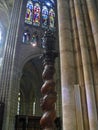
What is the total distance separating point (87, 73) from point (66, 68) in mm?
378

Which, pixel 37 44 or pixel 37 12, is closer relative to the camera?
pixel 37 44

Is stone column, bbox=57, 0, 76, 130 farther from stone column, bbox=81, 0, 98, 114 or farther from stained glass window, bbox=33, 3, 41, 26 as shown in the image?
stained glass window, bbox=33, 3, 41, 26

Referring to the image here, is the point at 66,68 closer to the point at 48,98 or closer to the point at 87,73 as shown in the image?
the point at 87,73

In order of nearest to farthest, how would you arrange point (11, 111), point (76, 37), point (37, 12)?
1. point (76, 37)
2. point (11, 111)
3. point (37, 12)

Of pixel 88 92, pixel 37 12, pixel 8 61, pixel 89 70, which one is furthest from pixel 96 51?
pixel 37 12

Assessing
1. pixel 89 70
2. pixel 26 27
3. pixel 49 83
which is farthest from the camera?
pixel 26 27

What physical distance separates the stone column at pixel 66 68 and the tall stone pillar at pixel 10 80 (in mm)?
7909

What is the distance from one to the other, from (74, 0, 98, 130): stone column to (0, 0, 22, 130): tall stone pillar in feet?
26.6

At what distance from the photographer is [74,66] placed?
3.57 metres

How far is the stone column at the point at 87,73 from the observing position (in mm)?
3013

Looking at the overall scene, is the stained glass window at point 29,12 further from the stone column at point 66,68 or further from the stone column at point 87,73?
the stone column at point 87,73

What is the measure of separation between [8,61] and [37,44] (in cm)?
328

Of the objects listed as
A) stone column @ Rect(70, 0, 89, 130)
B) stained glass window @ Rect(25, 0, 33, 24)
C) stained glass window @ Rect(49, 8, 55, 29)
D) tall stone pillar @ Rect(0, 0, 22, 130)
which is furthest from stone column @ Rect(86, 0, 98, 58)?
stained glass window @ Rect(49, 8, 55, 29)

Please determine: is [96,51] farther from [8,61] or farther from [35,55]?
[35,55]
